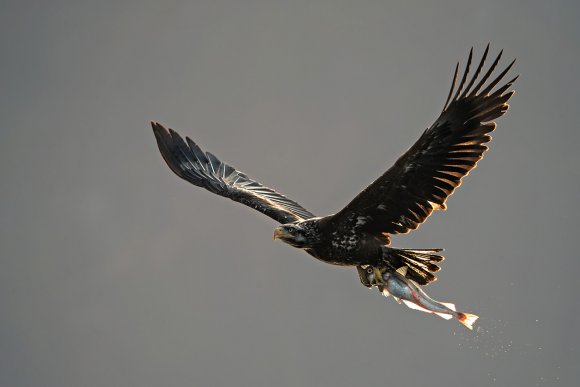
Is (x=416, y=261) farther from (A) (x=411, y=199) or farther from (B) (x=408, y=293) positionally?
(A) (x=411, y=199)

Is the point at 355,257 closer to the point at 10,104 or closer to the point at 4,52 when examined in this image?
the point at 10,104

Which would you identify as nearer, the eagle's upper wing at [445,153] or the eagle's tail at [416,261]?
the eagle's upper wing at [445,153]

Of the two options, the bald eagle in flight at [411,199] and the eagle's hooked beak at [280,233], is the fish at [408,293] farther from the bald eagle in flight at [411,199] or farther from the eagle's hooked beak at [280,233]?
the eagle's hooked beak at [280,233]

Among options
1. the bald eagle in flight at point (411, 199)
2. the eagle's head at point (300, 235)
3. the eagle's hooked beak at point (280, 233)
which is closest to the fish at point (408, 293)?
the bald eagle in flight at point (411, 199)

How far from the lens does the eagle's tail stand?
9.92 metres

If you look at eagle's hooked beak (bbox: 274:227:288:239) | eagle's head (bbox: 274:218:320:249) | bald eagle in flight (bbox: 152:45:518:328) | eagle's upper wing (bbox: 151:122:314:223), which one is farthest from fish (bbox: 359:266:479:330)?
eagle's upper wing (bbox: 151:122:314:223)

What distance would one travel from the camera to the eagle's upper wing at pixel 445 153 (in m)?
9.09

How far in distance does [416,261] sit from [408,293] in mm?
305

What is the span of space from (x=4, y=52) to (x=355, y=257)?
58.8 m

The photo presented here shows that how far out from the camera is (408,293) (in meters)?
9.87

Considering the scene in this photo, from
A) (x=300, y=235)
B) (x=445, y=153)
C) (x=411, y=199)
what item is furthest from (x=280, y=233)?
(x=445, y=153)

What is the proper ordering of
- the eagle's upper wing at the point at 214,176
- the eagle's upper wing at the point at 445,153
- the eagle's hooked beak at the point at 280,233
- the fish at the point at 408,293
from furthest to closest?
the eagle's upper wing at the point at 214,176
the eagle's hooked beak at the point at 280,233
the fish at the point at 408,293
the eagle's upper wing at the point at 445,153

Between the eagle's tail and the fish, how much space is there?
49 millimetres

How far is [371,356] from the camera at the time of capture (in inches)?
1388
